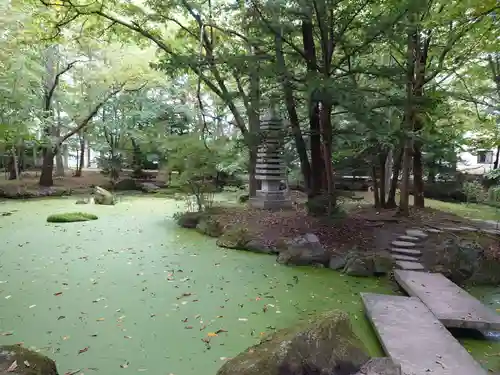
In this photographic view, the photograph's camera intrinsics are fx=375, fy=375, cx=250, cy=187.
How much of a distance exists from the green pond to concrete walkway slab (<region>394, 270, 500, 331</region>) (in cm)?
18

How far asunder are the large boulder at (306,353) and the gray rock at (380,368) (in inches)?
1.3

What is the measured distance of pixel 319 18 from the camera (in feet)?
17.9

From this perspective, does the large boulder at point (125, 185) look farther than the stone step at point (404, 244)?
Yes

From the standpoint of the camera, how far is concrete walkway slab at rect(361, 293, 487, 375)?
2619 millimetres

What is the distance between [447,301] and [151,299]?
10.2 feet

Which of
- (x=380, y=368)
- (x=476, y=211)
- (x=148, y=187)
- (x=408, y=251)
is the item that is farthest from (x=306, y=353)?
(x=148, y=187)

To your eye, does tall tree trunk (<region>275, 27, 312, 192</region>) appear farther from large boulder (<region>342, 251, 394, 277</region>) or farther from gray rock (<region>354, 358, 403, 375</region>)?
gray rock (<region>354, 358, 403, 375</region>)

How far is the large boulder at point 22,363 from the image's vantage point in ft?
6.15

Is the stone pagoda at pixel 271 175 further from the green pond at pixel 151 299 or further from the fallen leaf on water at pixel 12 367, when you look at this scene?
the fallen leaf on water at pixel 12 367

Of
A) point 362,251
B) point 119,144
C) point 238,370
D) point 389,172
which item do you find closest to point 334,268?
point 362,251

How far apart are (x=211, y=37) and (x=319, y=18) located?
3.91 m

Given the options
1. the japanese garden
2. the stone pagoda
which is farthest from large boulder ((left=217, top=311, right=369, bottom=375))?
the stone pagoda

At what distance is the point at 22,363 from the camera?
1.95 meters

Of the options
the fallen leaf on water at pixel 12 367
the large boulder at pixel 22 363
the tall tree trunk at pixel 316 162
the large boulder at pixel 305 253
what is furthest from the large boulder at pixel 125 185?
the fallen leaf on water at pixel 12 367
